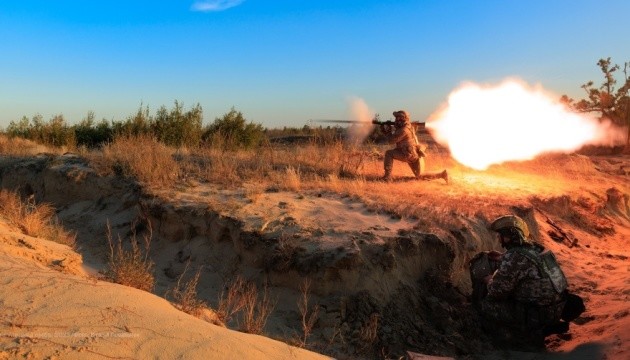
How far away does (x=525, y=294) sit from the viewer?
21.6 ft

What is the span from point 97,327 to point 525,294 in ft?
16.0

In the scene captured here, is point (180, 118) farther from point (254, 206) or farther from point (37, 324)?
point (37, 324)

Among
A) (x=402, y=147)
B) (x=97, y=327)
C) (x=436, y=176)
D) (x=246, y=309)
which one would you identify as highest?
(x=402, y=147)

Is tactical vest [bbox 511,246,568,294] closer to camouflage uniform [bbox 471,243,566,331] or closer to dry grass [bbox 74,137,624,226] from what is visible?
camouflage uniform [bbox 471,243,566,331]

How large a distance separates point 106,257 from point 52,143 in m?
11.9

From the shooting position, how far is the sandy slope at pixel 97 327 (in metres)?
3.55

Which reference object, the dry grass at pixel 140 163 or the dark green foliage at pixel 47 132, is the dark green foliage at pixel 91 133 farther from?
the dry grass at pixel 140 163

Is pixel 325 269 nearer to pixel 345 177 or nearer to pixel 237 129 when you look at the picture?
pixel 345 177

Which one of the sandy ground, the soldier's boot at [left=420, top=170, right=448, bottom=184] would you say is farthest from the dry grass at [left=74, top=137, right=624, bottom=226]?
the sandy ground

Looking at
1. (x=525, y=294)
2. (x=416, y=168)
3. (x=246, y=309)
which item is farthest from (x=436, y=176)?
(x=246, y=309)

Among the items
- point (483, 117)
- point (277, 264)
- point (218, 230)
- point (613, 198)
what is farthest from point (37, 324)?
point (613, 198)

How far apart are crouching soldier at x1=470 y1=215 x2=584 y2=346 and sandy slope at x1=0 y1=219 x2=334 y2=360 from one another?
310 centimetres

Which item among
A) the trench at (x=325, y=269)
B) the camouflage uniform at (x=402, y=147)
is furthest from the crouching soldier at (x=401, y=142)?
the trench at (x=325, y=269)

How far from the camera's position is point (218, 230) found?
27.5ft
